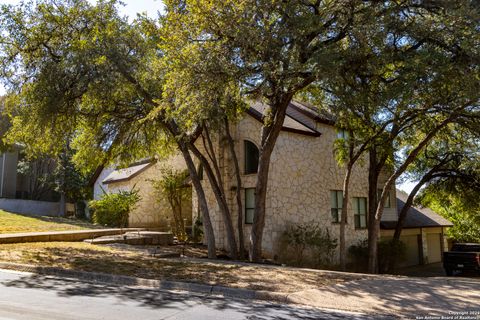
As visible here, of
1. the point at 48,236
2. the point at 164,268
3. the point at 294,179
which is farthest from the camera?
the point at 294,179

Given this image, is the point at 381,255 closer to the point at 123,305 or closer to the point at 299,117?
the point at 299,117

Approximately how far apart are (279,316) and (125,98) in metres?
11.6

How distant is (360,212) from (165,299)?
16.9 m

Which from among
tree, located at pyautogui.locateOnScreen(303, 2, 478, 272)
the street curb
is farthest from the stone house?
the street curb

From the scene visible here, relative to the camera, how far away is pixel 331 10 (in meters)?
11.6

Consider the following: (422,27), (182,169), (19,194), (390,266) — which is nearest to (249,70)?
(422,27)

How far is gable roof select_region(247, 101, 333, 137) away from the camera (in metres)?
18.9

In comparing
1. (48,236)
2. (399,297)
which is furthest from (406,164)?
(48,236)

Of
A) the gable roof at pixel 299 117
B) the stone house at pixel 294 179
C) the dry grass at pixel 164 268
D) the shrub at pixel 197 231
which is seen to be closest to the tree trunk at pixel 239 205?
the stone house at pixel 294 179

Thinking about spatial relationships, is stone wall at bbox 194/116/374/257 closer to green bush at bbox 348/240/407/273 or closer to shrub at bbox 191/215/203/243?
green bush at bbox 348/240/407/273

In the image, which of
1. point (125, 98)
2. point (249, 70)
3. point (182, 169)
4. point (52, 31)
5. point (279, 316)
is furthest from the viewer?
point (182, 169)

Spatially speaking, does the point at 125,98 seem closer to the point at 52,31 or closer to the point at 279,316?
the point at 52,31

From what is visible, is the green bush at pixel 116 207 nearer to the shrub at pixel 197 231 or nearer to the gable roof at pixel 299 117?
the shrub at pixel 197 231

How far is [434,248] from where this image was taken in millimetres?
30938
